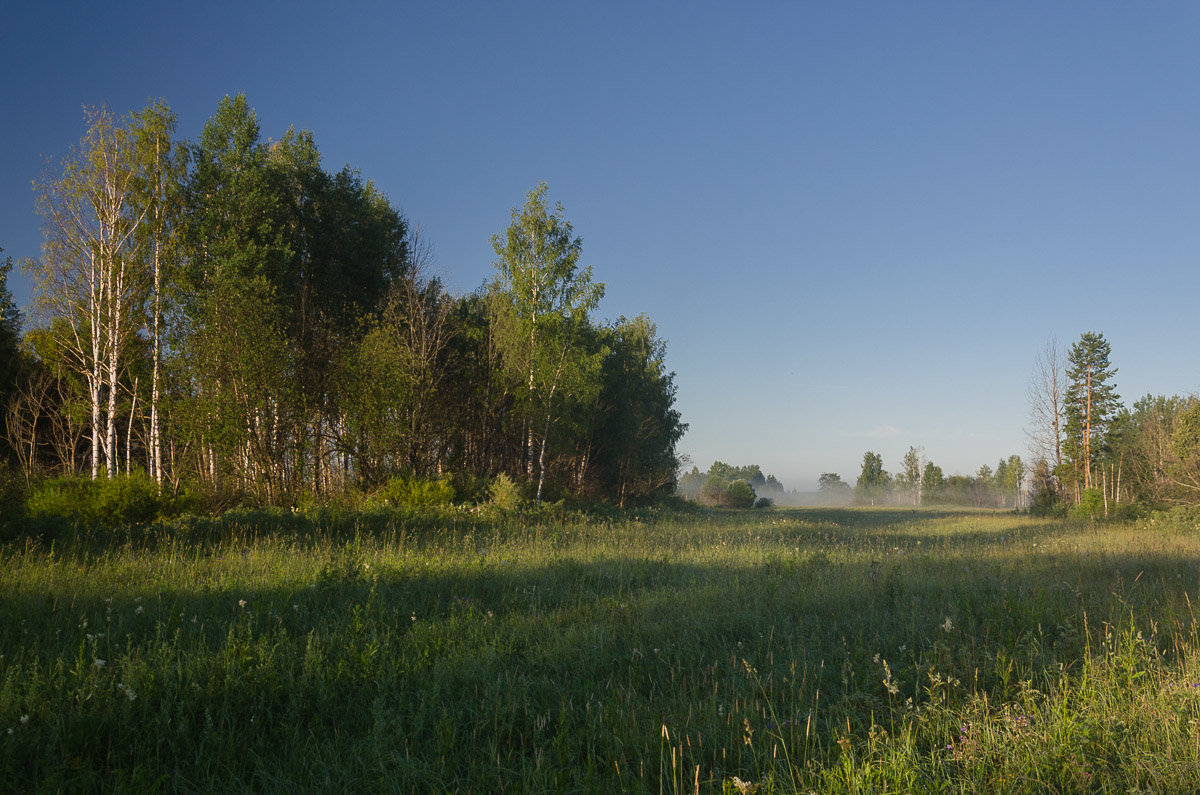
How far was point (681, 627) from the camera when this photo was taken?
557 centimetres

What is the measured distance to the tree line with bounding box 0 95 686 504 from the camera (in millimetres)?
16312

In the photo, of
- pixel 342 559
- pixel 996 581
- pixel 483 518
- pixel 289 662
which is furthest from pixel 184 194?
pixel 996 581

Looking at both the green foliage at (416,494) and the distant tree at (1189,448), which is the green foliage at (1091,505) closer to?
the distant tree at (1189,448)

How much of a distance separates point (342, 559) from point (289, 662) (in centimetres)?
423

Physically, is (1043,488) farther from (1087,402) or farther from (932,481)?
(932,481)

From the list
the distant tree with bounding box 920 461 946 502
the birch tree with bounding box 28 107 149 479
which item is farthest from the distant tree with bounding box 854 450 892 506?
the birch tree with bounding box 28 107 149 479

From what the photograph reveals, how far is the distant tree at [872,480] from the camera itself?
→ 114312 millimetres

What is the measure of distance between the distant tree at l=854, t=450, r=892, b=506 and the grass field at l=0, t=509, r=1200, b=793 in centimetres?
11623

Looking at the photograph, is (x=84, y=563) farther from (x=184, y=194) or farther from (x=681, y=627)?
(x=184, y=194)

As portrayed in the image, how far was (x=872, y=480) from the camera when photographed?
116 meters

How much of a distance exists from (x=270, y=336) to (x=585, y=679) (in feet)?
49.7

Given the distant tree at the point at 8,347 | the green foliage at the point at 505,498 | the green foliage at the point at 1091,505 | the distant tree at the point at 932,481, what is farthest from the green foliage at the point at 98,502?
the distant tree at the point at 932,481

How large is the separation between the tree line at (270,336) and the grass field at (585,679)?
8.91 m

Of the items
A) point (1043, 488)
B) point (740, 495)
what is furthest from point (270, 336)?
point (740, 495)
